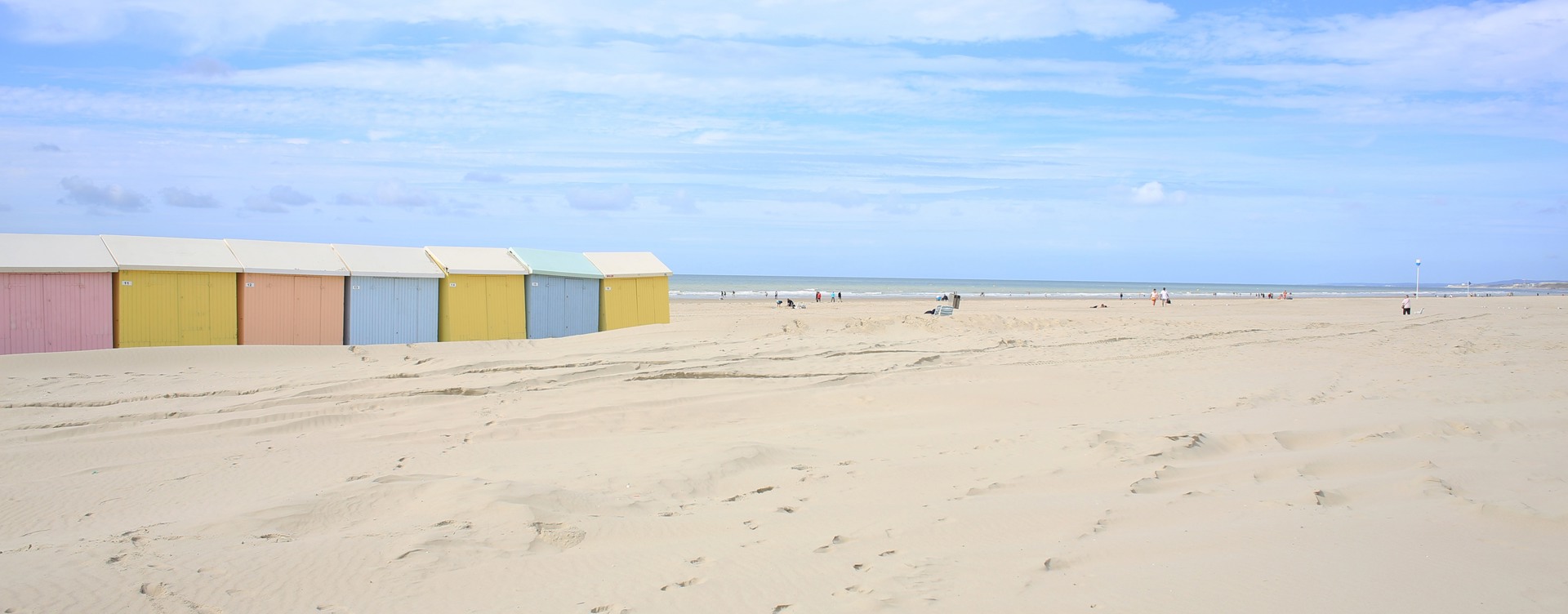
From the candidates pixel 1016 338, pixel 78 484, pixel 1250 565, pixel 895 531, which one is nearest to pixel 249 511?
pixel 78 484

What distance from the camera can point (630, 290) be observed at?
19016 mm

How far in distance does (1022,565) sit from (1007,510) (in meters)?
0.96

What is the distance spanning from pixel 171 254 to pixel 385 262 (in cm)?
311

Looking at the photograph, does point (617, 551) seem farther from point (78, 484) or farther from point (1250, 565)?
point (78, 484)

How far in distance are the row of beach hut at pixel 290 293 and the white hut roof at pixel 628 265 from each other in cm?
5

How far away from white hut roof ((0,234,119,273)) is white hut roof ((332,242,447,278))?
3302mm

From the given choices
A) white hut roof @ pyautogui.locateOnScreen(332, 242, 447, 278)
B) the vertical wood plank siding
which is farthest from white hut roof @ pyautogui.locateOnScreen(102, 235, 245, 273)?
white hut roof @ pyautogui.locateOnScreen(332, 242, 447, 278)

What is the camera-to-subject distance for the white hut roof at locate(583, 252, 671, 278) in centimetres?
1878

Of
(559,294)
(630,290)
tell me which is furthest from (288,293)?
(630,290)

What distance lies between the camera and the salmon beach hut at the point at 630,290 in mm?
18531

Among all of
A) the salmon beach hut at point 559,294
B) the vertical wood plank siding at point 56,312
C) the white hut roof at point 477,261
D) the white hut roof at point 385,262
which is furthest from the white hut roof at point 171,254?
the salmon beach hut at point 559,294

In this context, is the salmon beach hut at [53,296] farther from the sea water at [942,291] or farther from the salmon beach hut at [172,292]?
the sea water at [942,291]

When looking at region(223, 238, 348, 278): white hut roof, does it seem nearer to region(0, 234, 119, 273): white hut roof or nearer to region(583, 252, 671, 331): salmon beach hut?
region(0, 234, 119, 273): white hut roof

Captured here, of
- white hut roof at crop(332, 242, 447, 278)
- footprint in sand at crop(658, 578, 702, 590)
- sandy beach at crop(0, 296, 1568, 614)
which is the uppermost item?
white hut roof at crop(332, 242, 447, 278)
